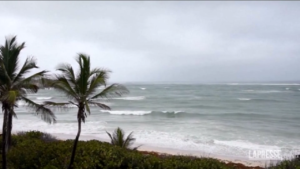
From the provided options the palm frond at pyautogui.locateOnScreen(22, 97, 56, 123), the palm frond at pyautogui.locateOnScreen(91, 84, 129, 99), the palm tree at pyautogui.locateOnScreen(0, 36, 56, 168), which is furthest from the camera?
the palm frond at pyautogui.locateOnScreen(22, 97, 56, 123)

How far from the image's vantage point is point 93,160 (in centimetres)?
725

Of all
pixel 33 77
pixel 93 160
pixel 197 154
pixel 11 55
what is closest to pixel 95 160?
pixel 93 160

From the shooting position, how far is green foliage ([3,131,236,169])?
272 inches

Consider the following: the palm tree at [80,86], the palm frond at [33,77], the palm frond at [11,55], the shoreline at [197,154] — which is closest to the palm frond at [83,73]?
the palm tree at [80,86]

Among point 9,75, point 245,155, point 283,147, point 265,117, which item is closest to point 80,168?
point 9,75

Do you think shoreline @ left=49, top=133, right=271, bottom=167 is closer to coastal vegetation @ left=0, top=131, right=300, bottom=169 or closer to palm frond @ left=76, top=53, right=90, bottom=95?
coastal vegetation @ left=0, top=131, right=300, bottom=169

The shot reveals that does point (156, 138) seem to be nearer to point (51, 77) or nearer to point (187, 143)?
point (187, 143)

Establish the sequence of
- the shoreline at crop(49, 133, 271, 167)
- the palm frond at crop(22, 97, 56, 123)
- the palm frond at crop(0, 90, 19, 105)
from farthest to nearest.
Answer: the shoreline at crop(49, 133, 271, 167) → the palm frond at crop(22, 97, 56, 123) → the palm frond at crop(0, 90, 19, 105)

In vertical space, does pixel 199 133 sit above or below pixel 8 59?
below

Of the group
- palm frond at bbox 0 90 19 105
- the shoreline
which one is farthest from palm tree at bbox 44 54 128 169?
the shoreline

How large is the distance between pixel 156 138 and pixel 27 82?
1141 centimetres

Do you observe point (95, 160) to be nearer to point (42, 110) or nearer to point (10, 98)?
point (42, 110)

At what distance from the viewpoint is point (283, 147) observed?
47.9 ft

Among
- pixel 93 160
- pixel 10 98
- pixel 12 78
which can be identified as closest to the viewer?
pixel 10 98
